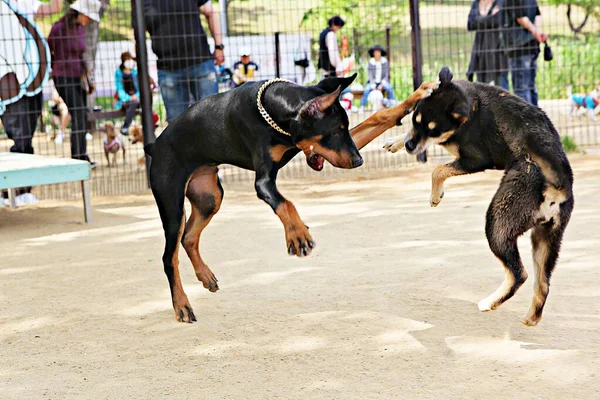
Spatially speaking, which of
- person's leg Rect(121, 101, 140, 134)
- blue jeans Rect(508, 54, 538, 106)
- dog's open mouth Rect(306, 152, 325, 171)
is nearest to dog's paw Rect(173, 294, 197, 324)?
dog's open mouth Rect(306, 152, 325, 171)

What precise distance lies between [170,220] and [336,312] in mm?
1100

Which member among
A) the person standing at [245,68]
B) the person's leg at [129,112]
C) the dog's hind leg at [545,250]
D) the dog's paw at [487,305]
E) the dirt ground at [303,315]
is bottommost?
the dirt ground at [303,315]

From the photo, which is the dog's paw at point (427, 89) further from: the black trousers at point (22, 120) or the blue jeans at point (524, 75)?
the blue jeans at point (524, 75)

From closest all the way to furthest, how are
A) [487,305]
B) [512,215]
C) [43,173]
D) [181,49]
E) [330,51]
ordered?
[512,215], [487,305], [43,173], [181,49], [330,51]

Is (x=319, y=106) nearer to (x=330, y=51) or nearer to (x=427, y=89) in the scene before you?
(x=427, y=89)

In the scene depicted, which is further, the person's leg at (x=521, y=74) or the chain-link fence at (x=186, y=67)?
the person's leg at (x=521, y=74)

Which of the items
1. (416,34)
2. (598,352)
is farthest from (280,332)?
(416,34)

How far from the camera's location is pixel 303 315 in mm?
A: 5293

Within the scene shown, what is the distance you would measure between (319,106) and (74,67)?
7.10 meters

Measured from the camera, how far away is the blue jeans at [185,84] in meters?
10.6

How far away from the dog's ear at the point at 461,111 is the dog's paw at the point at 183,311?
193 cm

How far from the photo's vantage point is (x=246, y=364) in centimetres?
449

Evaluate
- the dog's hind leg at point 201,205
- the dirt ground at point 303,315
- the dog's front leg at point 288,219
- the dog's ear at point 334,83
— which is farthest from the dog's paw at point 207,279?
the dog's ear at point 334,83

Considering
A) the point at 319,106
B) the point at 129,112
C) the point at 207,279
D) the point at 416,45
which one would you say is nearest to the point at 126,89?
the point at 129,112
